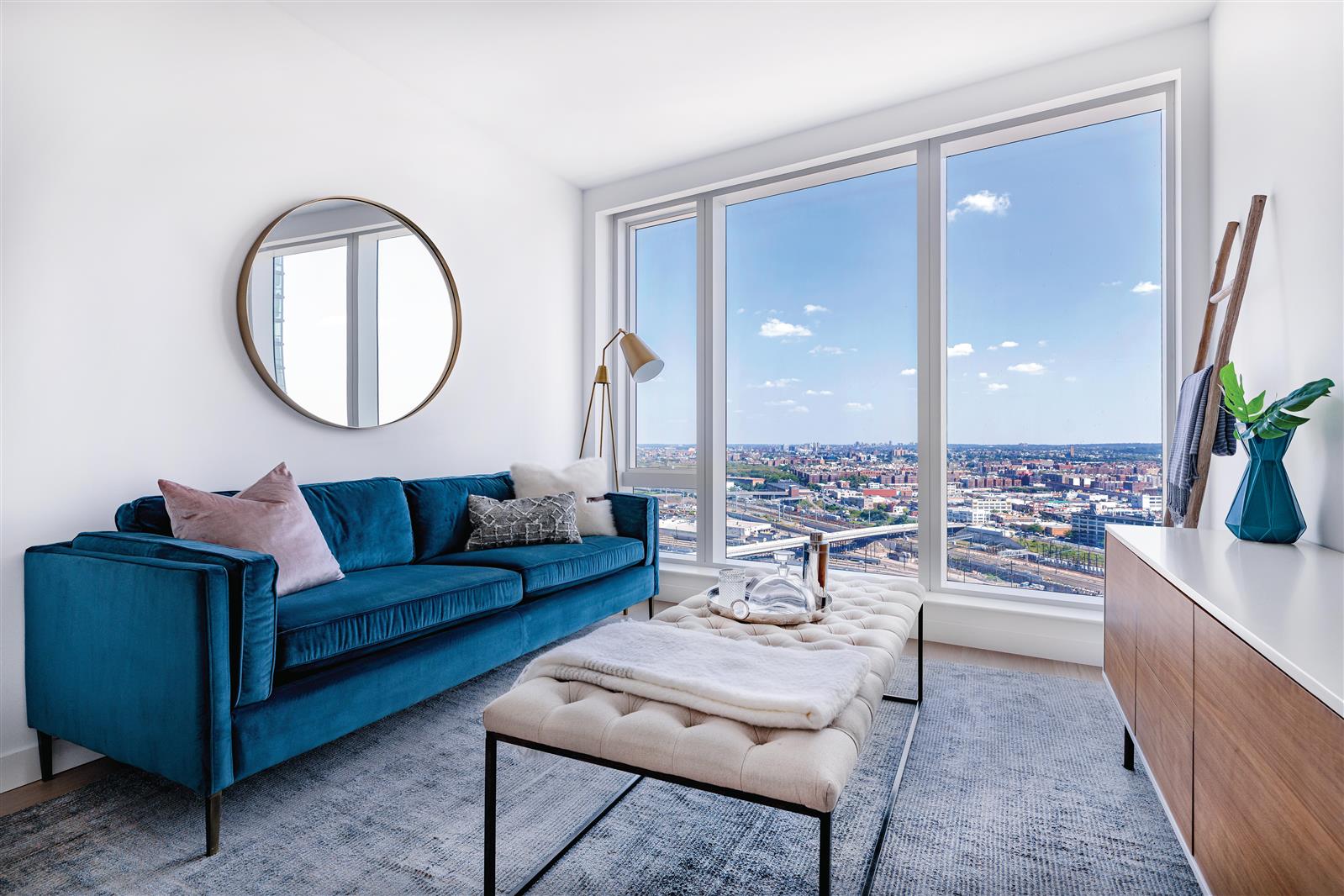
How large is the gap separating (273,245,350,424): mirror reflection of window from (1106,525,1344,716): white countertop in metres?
2.81

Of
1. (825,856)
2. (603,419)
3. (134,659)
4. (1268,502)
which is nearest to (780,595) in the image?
(825,856)

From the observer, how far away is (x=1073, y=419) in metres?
3.00

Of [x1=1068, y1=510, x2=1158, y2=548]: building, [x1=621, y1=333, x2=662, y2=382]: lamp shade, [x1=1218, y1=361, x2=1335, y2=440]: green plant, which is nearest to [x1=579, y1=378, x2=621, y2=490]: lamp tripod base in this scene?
[x1=621, y1=333, x2=662, y2=382]: lamp shade

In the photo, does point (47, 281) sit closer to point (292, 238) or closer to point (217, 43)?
point (292, 238)

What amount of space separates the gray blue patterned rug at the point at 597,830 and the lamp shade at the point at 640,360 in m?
2.14

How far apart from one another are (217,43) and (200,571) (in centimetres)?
199

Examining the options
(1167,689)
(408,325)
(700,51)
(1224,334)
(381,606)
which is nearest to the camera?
(1167,689)

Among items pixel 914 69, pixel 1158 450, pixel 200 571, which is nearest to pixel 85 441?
pixel 200 571

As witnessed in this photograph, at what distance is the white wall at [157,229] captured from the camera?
73.5 inches

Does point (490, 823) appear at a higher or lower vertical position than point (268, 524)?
lower

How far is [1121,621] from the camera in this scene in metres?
1.79

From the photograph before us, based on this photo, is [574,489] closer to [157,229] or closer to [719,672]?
[157,229]

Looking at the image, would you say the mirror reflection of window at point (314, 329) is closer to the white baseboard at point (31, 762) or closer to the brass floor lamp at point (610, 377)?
the white baseboard at point (31, 762)

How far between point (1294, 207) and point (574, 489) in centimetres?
281
